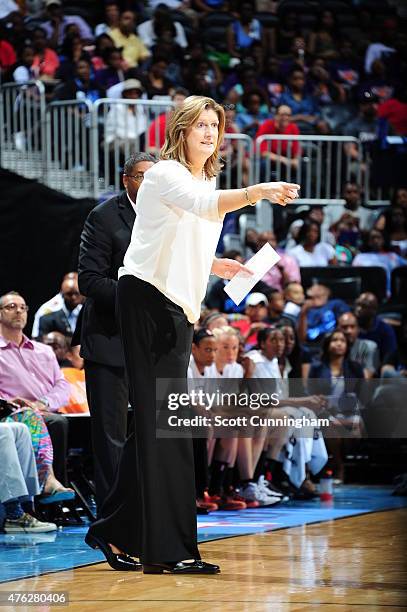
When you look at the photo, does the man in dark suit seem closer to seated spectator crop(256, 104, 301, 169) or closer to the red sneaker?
the red sneaker

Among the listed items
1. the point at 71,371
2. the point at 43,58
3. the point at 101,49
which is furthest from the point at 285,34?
the point at 71,371

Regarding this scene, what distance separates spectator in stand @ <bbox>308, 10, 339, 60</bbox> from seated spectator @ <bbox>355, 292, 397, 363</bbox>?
5.76m

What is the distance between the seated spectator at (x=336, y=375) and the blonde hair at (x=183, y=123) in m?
4.59

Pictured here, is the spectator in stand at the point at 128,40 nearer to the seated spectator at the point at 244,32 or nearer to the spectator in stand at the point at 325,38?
the seated spectator at the point at 244,32

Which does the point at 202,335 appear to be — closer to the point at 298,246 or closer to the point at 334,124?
the point at 298,246

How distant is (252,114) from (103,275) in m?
8.25

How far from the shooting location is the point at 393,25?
15367mm

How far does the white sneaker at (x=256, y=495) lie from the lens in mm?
7773

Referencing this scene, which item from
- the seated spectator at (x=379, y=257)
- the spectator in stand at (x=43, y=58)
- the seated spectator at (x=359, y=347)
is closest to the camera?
the seated spectator at (x=359, y=347)

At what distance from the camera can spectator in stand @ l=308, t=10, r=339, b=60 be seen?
15141 mm

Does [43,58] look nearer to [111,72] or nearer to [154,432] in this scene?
[111,72]

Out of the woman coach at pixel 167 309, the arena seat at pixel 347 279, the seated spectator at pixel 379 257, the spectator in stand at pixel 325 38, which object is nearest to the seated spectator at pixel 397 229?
the seated spectator at pixel 379 257

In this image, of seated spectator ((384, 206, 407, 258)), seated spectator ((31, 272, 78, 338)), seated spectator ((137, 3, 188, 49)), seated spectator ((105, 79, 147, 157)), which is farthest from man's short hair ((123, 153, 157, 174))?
seated spectator ((137, 3, 188, 49))

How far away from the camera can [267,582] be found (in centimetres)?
440
